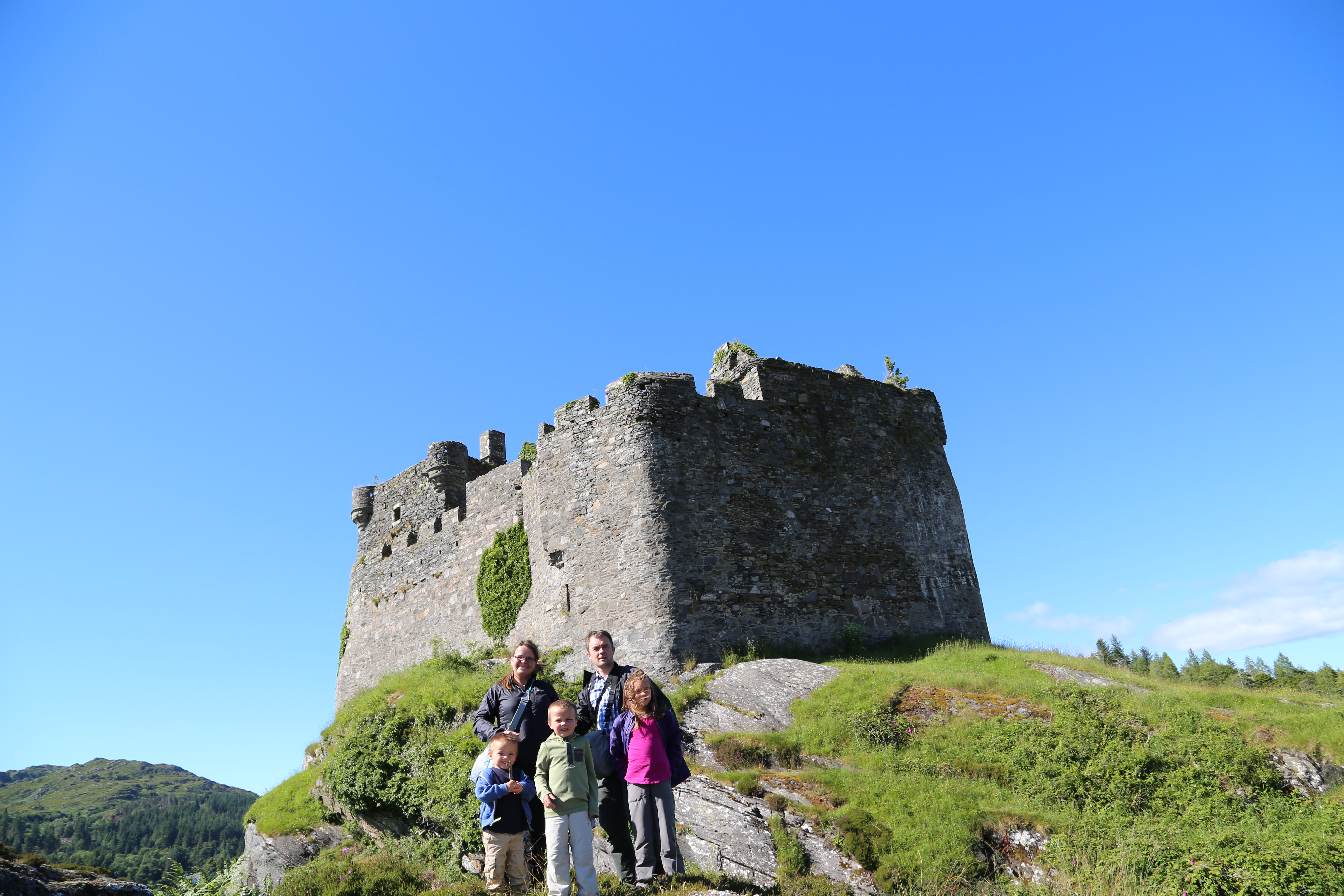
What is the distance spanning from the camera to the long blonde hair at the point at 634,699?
7473 millimetres

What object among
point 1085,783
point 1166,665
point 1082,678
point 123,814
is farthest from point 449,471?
point 123,814

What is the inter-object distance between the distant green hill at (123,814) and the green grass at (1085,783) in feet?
213

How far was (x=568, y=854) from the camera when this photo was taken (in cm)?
691

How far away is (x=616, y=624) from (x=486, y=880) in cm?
850

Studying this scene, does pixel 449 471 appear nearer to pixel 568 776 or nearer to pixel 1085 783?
pixel 568 776

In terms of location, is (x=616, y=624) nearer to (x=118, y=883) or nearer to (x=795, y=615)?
(x=795, y=615)

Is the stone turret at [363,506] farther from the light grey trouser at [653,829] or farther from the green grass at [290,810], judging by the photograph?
the light grey trouser at [653,829]

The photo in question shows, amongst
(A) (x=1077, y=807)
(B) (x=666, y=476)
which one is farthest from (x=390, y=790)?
(A) (x=1077, y=807)

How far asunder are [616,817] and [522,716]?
1381mm

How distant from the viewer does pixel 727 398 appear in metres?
18.4

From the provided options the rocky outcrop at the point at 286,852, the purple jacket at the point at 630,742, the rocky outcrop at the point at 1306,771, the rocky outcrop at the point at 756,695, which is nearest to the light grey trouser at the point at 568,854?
the purple jacket at the point at 630,742

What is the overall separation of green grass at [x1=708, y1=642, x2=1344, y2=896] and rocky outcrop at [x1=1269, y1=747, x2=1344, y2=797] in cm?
19

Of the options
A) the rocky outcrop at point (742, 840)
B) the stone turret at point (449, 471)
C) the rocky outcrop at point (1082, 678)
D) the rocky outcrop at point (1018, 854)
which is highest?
the stone turret at point (449, 471)

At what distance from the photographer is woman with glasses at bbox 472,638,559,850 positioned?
790 cm
